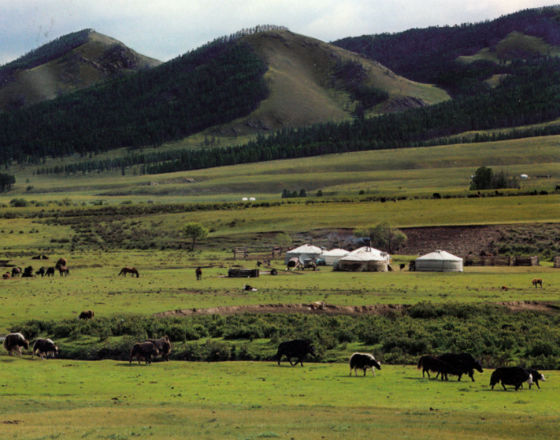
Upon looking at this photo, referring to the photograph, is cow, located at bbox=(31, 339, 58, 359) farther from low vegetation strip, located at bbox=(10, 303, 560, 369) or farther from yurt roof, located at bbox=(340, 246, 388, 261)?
yurt roof, located at bbox=(340, 246, 388, 261)

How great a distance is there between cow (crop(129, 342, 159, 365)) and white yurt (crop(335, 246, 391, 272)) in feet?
161

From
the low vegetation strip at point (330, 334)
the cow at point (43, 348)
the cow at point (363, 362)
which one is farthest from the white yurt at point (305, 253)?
the cow at point (363, 362)

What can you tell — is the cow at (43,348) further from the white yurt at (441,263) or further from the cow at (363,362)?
the white yurt at (441,263)

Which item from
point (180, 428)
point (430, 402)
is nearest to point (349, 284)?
point (430, 402)

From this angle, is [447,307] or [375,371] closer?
[375,371]

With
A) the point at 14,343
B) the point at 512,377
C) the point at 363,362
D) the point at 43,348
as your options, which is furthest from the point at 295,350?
the point at 14,343

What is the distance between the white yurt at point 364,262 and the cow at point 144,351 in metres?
49.0

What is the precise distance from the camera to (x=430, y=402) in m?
23.6

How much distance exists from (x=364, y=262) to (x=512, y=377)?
54514 millimetres

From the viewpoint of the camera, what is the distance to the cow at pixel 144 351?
106 feet

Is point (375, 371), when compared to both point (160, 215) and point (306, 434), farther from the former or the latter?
point (160, 215)

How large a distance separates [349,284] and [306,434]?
46052 millimetres

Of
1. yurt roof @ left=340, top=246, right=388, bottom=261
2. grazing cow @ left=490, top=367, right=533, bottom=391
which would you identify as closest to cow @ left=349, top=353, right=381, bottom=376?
grazing cow @ left=490, top=367, right=533, bottom=391

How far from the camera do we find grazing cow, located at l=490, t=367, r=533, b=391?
25.7 meters
